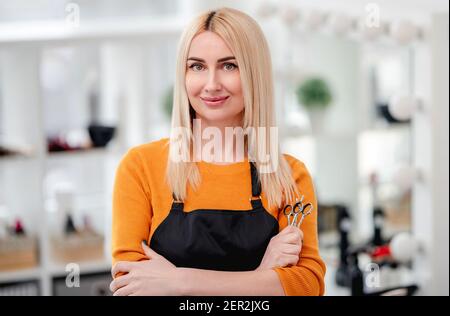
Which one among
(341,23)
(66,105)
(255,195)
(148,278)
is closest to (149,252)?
(148,278)

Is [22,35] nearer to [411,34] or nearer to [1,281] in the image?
[1,281]

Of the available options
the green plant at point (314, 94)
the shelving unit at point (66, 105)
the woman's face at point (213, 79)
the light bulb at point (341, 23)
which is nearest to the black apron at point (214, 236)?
the woman's face at point (213, 79)

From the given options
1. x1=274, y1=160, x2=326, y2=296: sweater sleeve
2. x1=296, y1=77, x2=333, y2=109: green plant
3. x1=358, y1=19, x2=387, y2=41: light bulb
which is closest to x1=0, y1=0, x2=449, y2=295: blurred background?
x1=296, y1=77, x2=333, y2=109: green plant

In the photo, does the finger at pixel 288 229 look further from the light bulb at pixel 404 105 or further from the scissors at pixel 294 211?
the light bulb at pixel 404 105

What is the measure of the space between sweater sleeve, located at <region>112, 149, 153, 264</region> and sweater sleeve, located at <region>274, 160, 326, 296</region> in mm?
230

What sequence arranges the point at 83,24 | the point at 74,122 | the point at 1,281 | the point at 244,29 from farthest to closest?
the point at 74,122
the point at 83,24
the point at 1,281
the point at 244,29

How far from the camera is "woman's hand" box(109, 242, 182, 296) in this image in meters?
1.21

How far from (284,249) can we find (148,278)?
9.0 inches

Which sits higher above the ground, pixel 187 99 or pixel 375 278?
pixel 187 99

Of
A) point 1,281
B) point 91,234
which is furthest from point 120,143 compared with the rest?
point 1,281

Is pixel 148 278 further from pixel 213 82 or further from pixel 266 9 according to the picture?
pixel 266 9

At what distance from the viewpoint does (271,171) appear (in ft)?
4.19

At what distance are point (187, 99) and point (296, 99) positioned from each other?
1721 mm

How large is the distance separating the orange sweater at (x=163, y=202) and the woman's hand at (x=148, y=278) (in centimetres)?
2
